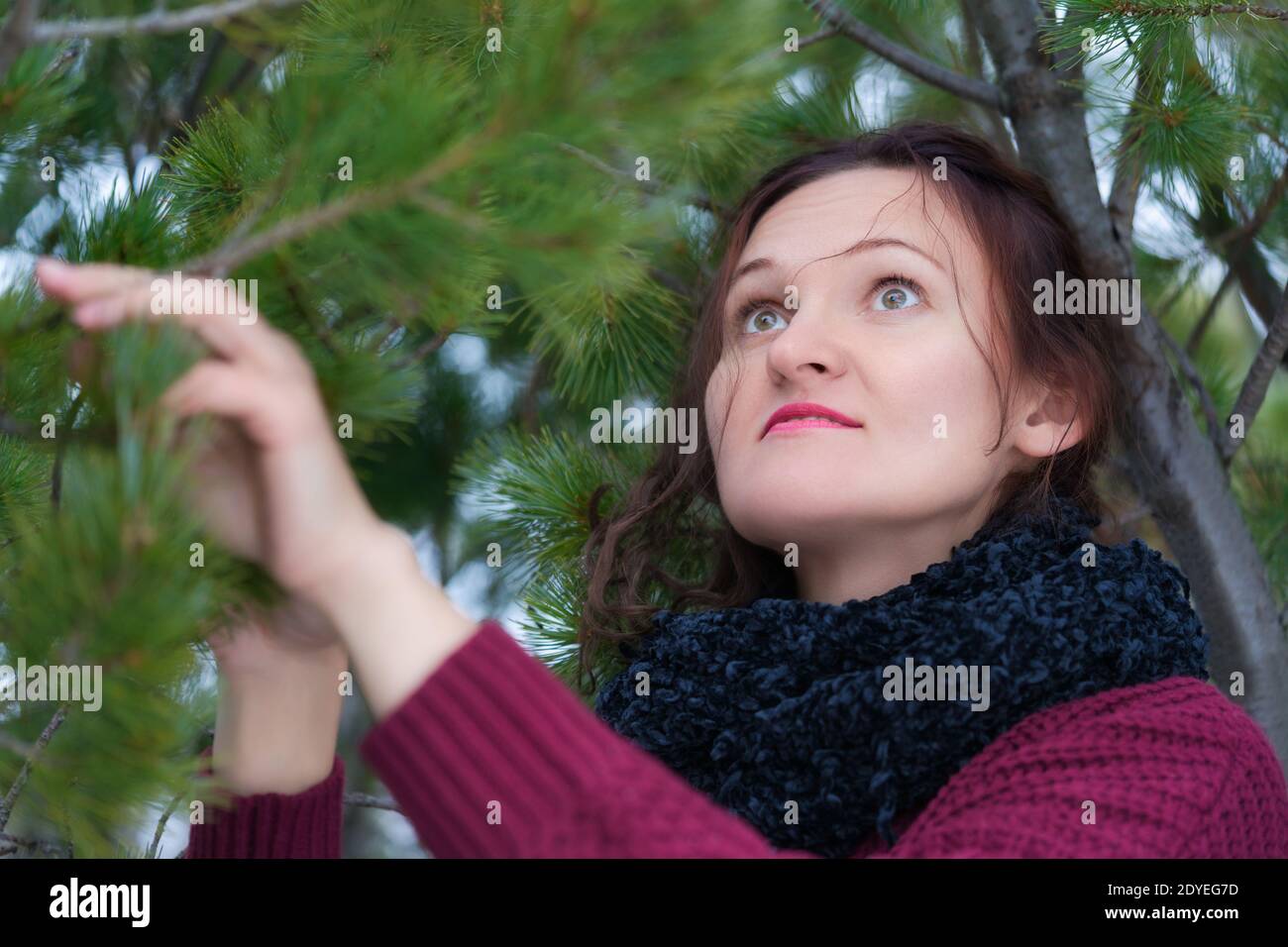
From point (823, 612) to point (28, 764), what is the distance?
0.59 m

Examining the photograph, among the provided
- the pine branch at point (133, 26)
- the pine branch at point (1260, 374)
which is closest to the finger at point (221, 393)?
the pine branch at point (133, 26)

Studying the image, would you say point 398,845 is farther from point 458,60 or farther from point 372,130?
point 372,130

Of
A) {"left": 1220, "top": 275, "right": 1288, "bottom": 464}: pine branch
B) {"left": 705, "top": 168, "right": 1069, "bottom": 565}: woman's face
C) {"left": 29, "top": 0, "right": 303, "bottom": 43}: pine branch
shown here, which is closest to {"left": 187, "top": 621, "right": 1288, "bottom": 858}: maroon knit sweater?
{"left": 705, "top": 168, "right": 1069, "bottom": 565}: woman's face

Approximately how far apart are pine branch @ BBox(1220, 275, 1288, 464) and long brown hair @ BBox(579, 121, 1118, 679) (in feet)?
0.51

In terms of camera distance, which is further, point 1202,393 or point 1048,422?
point 1202,393

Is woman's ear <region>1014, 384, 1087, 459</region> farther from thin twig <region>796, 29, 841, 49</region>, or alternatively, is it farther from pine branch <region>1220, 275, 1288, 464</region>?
thin twig <region>796, 29, 841, 49</region>

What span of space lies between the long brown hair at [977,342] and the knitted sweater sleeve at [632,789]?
304 mm

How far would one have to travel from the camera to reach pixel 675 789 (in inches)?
26.3

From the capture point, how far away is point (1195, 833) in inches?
32.8

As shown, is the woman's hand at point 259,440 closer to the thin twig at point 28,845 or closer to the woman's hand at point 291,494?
the woman's hand at point 291,494

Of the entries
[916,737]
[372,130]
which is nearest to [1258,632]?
[916,737]

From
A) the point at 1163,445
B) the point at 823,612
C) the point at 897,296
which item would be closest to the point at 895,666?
the point at 823,612

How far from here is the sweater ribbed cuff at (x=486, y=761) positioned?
642mm

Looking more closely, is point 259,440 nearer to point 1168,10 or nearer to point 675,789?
point 675,789
